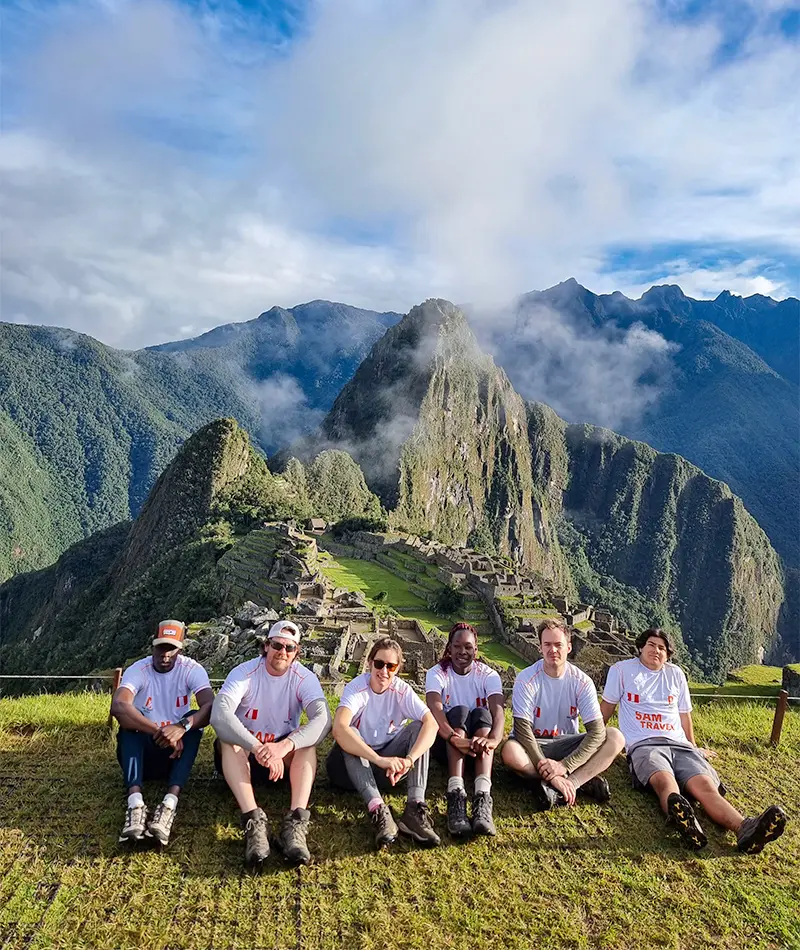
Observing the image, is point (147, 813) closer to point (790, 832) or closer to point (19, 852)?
point (19, 852)

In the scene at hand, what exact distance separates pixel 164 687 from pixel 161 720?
9.9 inches

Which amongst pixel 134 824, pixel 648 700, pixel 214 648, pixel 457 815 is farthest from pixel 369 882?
pixel 214 648

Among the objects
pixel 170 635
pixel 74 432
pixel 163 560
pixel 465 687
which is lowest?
pixel 163 560

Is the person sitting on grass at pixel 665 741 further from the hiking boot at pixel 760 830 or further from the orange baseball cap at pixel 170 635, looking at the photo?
the orange baseball cap at pixel 170 635

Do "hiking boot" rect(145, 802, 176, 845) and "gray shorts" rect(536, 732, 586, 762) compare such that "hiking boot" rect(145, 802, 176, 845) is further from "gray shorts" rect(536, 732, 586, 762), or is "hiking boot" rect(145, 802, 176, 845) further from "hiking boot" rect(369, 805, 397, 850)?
"gray shorts" rect(536, 732, 586, 762)

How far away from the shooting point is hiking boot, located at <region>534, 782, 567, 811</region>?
5.23m

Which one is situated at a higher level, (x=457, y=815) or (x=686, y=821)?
(x=686, y=821)

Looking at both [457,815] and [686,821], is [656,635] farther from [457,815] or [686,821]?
[457,815]

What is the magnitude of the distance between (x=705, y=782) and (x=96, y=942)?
14.3 feet

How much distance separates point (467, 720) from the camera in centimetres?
552

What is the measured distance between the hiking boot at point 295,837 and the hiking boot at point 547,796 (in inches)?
75.7

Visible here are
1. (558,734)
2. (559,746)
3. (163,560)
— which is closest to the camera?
(559,746)

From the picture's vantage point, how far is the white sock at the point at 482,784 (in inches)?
197

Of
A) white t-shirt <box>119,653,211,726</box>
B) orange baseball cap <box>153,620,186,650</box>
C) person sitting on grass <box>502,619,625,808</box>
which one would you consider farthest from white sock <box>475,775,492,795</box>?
orange baseball cap <box>153,620,186,650</box>
